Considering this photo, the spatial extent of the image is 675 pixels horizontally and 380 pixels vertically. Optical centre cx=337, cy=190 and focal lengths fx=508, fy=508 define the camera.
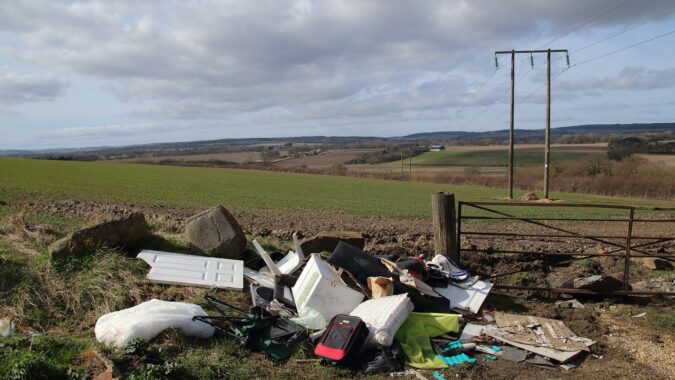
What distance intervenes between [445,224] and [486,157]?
8080 centimetres

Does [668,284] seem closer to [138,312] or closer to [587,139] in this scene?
[138,312]

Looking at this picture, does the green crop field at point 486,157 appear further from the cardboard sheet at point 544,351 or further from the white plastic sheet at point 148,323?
the white plastic sheet at point 148,323

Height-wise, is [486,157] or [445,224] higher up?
[445,224]

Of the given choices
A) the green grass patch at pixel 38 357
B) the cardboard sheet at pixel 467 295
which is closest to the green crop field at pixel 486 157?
the cardboard sheet at pixel 467 295

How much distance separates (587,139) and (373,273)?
10877 centimetres

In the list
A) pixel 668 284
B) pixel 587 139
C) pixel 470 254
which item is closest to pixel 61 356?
pixel 470 254

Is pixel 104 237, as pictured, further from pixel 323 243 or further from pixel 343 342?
pixel 343 342

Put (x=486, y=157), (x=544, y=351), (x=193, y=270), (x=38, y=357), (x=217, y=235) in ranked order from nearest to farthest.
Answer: (x=38, y=357), (x=544, y=351), (x=193, y=270), (x=217, y=235), (x=486, y=157)

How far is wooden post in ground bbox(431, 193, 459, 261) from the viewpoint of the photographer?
8016mm

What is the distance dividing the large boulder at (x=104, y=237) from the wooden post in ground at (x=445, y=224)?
4.71 metres

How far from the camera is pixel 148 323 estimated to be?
514cm

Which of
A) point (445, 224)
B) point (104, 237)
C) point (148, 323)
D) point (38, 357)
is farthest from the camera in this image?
point (445, 224)

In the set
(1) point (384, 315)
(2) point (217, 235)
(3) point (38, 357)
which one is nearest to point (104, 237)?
(2) point (217, 235)

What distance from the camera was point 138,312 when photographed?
5.38 meters
